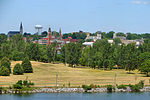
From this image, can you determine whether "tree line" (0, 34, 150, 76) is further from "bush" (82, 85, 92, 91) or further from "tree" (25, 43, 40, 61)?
"bush" (82, 85, 92, 91)

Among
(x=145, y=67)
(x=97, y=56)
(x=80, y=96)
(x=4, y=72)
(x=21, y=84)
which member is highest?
(x=97, y=56)

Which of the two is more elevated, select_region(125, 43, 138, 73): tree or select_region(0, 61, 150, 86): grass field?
select_region(125, 43, 138, 73): tree

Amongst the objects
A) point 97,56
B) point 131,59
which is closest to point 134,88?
point 131,59

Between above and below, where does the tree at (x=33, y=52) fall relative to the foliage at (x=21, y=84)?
above

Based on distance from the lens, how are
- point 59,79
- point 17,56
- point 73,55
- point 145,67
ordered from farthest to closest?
point 17,56
point 73,55
point 145,67
point 59,79

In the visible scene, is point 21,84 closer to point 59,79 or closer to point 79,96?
point 79,96

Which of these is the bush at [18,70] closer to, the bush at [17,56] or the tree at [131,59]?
the tree at [131,59]

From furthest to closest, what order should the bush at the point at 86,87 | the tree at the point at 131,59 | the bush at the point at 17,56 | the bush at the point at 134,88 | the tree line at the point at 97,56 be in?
the bush at the point at 17,56 → the tree line at the point at 97,56 → the tree at the point at 131,59 → the bush at the point at 134,88 → the bush at the point at 86,87

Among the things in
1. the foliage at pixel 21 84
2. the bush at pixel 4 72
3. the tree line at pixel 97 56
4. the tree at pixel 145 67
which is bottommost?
the foliage at pixel 21 84

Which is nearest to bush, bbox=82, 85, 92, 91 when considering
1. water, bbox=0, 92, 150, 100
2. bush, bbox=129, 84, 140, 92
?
water, bbox=0, 92, 150, 100

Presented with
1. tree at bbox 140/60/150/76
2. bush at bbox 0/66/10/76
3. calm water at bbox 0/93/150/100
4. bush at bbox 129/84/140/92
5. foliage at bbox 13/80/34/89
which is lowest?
calm water at bbox 0/93/150/100

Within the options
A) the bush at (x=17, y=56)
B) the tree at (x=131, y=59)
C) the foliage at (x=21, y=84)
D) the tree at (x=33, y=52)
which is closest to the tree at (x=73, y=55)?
the tree at (x=33, y=52)

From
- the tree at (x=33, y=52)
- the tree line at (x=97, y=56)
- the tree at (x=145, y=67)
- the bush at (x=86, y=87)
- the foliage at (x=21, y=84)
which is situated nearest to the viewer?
the foliage at (x=21, y=84)

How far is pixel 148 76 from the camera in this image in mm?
113938
